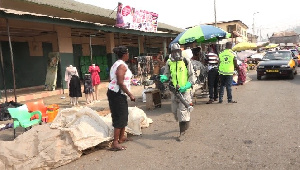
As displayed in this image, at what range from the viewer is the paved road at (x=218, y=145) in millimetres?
3812

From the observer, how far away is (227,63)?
789 cm

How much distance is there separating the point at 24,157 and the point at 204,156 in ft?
9.64

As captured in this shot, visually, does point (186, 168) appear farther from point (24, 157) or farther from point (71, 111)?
point (71, 111)

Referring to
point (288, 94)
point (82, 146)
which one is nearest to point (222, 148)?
point (82, 146)

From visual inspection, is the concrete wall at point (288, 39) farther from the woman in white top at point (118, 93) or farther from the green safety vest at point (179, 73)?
the woman in white top at point (118, 93)

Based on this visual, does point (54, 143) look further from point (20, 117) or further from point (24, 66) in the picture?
point (24, 66)

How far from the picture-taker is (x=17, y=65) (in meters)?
13.3

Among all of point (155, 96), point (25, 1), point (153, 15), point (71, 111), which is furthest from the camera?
point (153, 15)

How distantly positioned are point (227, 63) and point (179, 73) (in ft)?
11.2

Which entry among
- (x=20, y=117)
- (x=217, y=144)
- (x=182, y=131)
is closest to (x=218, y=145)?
(x=217, y=144)

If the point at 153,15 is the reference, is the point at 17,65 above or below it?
below

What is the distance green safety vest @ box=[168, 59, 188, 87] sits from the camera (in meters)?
5.06

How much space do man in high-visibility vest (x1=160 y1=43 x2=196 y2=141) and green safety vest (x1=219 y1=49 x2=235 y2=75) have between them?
3174 mm

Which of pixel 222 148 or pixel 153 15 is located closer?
pixel 222 148
